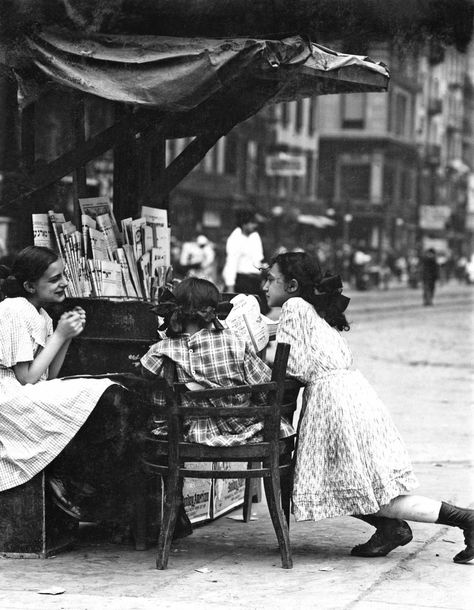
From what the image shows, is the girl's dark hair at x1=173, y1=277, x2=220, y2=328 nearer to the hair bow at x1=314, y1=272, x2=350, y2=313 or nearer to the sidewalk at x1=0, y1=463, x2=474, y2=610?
the hair bow at x1=314, y1=272, x2=350, y2=313

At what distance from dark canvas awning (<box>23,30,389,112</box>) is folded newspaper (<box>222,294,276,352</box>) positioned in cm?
99

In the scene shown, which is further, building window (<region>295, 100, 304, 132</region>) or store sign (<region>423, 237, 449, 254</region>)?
store sign (<region>423, 237, 449, 254</region>)

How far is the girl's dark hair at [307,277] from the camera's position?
16.8 ft

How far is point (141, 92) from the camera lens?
16.6 feet

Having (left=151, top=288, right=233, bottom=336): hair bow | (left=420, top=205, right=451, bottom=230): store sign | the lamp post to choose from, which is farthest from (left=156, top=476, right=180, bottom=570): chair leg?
(left=420, top=205, right=451, bottom=230): store sign

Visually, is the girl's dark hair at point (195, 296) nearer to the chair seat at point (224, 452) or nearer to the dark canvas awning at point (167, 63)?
the chair seat at point (224, 452)

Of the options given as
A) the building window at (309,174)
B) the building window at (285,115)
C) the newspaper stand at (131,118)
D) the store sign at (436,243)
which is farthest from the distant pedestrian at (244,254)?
the store sign at (436,243)

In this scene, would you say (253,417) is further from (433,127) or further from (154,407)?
(433,127)

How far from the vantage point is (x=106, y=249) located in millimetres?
5793

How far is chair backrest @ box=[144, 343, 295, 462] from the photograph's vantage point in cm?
470

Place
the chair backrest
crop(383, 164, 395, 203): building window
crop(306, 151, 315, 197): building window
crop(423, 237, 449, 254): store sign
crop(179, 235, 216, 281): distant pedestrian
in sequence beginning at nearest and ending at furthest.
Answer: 1. the chair backrest
2. crop(179, 235, 216, 281): distant pedestrian
3. crop(306, 151, 315, 197): building window
4. crop(383, 164, 395, 203): building window
5. crop(423, 237, 449, 254): store sign

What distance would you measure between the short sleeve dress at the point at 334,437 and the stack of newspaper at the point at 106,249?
3.56ft

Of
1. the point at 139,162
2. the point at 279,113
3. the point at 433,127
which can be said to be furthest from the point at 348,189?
the point at 139,162

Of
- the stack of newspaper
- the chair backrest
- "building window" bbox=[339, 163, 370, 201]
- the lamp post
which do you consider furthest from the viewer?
"building window" bbox=[339, 163, 370, 201]
